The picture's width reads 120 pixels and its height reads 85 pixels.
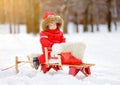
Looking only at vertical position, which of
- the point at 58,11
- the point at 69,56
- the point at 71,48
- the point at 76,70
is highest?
the point at 58,11

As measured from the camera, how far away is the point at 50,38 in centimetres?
902

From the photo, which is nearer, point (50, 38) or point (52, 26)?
point (50, 38)

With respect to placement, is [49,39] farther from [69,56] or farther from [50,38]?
[69,56]

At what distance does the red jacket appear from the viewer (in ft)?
29.4

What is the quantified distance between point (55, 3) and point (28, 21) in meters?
14.5

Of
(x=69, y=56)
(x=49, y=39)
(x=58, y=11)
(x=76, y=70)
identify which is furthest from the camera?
(x=58, y=11)

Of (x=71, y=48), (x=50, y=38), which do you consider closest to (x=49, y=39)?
(x=50, y=38)

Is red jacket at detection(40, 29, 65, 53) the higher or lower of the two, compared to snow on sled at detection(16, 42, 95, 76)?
higher

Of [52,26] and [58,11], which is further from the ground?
[58,11]

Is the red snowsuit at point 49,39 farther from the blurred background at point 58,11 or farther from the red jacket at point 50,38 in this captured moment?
the blurred background at point 58,11

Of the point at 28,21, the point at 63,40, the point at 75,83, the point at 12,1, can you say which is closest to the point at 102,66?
the point at 63,40

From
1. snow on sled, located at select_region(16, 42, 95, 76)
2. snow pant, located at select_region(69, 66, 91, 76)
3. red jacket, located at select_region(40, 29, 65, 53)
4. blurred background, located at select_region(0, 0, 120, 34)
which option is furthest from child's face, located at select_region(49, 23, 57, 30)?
blurred background, located at select_region(0, 0, 120, 34)

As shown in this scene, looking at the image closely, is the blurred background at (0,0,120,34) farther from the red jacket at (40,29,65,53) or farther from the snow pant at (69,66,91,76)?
the snow pant at (69,66,91,76)

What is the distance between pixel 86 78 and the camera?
8.23m
